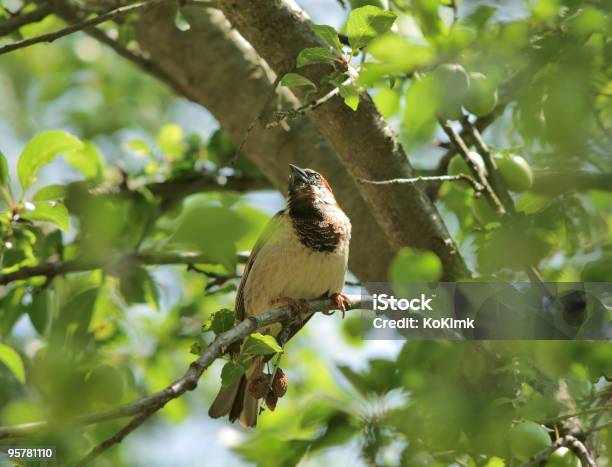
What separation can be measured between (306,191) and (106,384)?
1861mm

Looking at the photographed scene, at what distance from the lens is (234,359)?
232 centimetres

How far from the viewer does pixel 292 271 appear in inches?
152

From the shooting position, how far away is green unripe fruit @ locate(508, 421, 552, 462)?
268cm

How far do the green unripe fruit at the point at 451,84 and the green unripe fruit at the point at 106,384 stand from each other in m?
1.38

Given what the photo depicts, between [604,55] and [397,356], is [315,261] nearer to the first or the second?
[397,356]

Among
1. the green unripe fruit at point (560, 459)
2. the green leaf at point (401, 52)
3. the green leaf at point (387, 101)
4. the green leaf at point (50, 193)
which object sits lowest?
the green unripe fruit at point (560, 459)

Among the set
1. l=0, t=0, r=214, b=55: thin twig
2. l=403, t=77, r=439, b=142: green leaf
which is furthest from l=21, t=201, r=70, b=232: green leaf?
l=403, t=77, r=439, b=142: green leaf

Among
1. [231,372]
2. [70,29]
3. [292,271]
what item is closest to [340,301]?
[292,271]

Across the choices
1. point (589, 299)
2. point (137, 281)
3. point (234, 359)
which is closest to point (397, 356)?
point (589, 299)

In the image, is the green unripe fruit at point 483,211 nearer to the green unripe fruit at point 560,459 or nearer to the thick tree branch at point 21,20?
the green unripe fruit at point 560,459

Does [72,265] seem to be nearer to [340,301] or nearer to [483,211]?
[340,301]

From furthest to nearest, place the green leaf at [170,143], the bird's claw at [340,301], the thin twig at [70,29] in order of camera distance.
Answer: the green leaf at [170,143] → the bird's claw at [340,301] → the thin twig at [70,29]

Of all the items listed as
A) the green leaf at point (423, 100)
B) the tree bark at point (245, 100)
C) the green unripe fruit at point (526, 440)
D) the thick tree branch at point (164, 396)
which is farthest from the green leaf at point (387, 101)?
the green unripe fruit at point (526, 440)

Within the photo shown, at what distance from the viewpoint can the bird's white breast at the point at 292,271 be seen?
384cm
